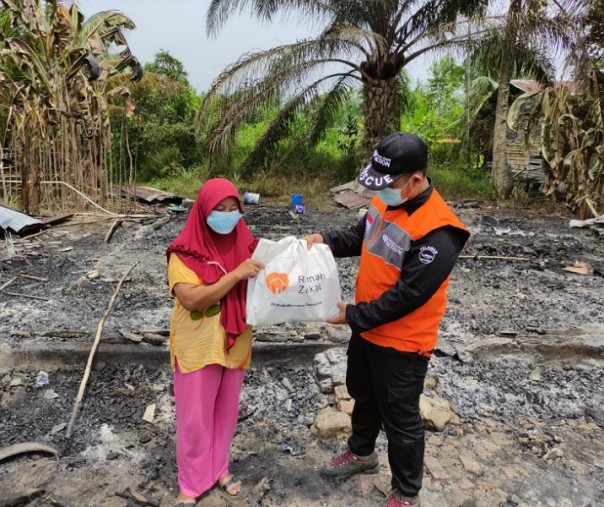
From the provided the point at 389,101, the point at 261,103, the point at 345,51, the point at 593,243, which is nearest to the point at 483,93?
the point at 389,101

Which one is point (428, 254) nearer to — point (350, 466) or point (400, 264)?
point (400, 264)

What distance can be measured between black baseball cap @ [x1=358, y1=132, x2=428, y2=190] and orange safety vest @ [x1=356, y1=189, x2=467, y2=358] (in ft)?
0.50

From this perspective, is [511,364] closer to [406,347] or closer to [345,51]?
[406,347]

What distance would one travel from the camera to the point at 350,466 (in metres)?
2.46

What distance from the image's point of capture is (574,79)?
1034 centimetres

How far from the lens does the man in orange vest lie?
1.82m

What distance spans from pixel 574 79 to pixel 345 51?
16.1ft

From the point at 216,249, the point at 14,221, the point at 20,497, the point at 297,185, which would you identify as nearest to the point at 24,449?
the point at 20,497

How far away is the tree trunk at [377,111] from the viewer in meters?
12.3

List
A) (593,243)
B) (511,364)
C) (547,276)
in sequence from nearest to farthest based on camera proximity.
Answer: (511,364), (547,276), (593,243)

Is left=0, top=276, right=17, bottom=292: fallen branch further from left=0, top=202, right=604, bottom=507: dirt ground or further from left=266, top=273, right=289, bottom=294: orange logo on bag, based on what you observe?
left=266, top=273, right=289, bottom=294: orange logo on bag

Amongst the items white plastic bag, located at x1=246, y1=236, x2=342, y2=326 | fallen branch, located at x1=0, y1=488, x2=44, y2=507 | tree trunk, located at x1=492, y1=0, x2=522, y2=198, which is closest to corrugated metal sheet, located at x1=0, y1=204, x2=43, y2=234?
Answer: fallen branch, located at x1=0, y1=488, x2=44, y2=507

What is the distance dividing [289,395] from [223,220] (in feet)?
5.69

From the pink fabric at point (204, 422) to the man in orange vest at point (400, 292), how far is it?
57 cm
